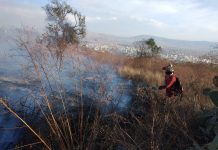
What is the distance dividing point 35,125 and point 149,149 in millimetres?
2141

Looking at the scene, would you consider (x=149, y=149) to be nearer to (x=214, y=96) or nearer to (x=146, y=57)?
(x=214, y=96)

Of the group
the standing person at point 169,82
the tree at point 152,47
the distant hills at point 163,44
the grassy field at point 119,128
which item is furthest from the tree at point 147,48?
the grassy field at point 119,128

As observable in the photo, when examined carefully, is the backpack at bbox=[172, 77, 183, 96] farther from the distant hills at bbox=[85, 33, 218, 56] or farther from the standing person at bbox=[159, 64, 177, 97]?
the distant hills at bbox=[85, 33, 218, 56]

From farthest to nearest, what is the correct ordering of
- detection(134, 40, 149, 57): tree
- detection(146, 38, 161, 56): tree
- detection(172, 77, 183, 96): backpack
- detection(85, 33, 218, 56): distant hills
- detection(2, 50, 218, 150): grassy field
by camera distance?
1. detection(146, 38, 161, 56): tree
2. detection(134, 40, 149, 57): tree
3. detection(85, 33, 218, 56): distant hills
4. detection(172, 77, 183, 96): backpack
5. detection(2, 50, 218, 150): grassy field

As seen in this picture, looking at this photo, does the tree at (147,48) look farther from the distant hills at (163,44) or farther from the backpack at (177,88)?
the backpack at (177,88)

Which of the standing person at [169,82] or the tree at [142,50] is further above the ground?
the standing person at [169,82]

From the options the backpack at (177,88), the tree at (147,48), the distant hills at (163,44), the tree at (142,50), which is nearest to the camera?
the backpack at (177,88)

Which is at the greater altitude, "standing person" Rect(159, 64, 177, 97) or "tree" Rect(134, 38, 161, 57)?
"standing person" Rect(159, 64, 177, 97)

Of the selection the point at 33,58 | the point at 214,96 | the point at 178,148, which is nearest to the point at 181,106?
the point at 178,148

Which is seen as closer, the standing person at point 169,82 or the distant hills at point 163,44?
the standing person at point 169,82

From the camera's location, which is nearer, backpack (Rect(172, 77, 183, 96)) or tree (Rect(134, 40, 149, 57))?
backpack (Rect(172, 77, 183, 96))

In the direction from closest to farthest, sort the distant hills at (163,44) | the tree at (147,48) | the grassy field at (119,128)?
the grassy field at (119,128), the distant hills at (163,44), the tree at (147,48)

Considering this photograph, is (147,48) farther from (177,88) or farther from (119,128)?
(119,128)

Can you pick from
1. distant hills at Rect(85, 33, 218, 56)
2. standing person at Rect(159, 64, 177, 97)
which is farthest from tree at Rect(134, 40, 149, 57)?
standing person at Rect(159, 64, 177, 97)
